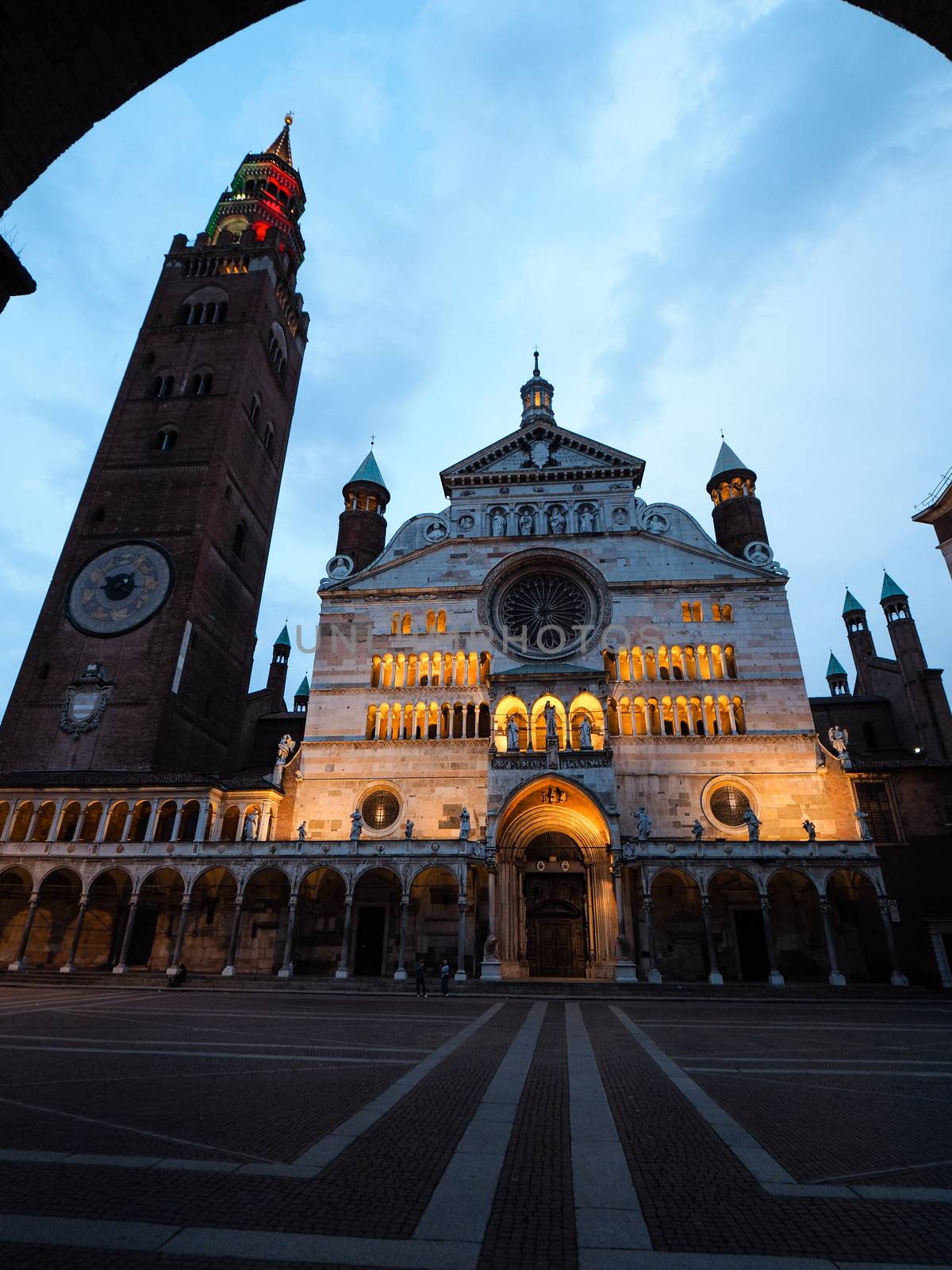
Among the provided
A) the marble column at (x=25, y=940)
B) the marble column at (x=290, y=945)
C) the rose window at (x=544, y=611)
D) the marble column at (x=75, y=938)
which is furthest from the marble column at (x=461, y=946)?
the marble column at (x=25, y=940)

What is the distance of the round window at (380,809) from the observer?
105 ft

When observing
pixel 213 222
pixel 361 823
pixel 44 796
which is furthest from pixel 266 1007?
pixel 213 222

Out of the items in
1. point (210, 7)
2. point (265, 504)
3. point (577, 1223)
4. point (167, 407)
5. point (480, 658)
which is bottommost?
point (577, 1223)

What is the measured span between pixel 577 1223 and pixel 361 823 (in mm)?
26802

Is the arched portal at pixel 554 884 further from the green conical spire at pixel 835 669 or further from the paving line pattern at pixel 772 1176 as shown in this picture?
the green conical spire at pixel 835 669

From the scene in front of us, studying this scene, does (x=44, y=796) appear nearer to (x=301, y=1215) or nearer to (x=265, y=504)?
(x=265, y=504)

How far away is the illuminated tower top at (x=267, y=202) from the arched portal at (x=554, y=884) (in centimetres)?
4878

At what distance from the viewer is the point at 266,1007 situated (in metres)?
19.2

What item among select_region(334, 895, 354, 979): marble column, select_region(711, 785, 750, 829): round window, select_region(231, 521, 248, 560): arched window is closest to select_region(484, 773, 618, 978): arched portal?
select_region(711, 785, 750, 829): round window

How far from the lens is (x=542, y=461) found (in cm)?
3978

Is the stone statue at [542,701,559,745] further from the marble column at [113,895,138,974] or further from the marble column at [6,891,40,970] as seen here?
the marble column at [6,891,40,970]

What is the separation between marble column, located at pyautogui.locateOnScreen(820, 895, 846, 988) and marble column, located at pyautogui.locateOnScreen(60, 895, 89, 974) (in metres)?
29.9

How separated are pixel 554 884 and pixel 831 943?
11048 mm

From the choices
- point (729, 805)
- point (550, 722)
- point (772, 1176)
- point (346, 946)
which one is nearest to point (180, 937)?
point (346, 946)
